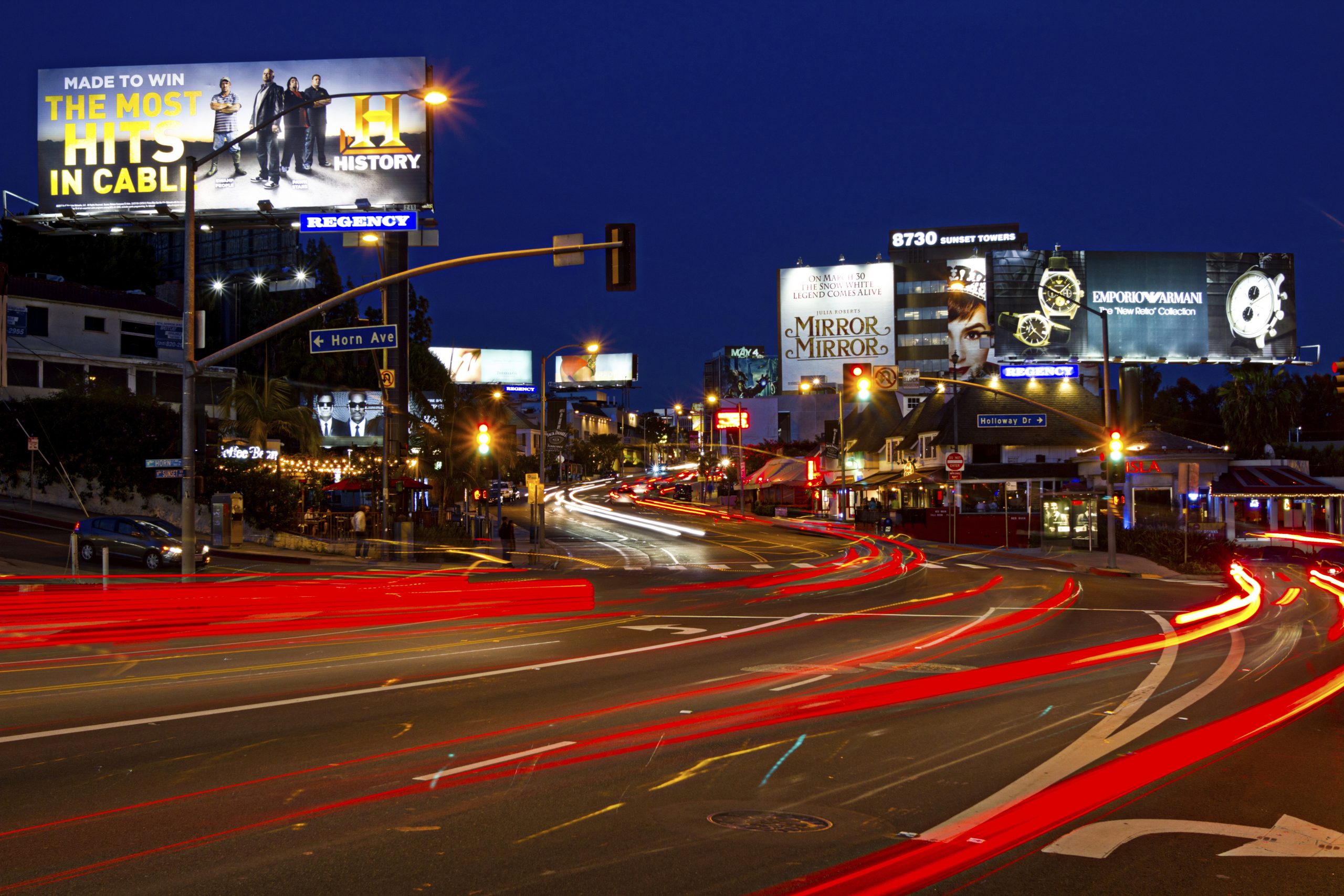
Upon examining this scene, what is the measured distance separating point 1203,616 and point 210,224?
39746 mm

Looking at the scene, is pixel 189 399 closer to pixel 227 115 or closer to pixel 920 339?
pixel 227 115

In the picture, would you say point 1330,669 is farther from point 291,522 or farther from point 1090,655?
point 291,522

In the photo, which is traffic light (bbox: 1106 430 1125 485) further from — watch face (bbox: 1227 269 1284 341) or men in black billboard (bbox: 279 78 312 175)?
watch face (bbox: 1227 269 1284 341)

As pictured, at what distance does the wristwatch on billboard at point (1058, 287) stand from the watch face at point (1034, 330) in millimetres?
731

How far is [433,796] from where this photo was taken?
26.4 ft

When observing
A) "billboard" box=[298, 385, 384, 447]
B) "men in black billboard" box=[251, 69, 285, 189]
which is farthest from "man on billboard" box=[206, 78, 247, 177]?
"billboard" box=[298, 385, 384, 447]

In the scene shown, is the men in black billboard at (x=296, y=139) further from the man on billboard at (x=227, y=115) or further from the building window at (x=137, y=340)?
the building window at (x=137, y=340)

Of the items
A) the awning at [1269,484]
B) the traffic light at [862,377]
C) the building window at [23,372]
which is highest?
the building window at [23,372]

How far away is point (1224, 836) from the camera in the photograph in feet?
23.8

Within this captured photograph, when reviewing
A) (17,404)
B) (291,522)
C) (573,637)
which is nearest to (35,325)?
(17,404)

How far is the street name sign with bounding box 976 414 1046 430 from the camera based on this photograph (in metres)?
65.3

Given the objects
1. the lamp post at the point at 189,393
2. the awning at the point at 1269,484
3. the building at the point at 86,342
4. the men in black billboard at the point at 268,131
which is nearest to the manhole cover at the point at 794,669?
the lamp post at the point at 189,393

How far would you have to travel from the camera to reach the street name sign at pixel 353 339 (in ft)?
94.6

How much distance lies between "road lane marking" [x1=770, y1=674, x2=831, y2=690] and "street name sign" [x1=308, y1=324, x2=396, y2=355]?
1808 centimetres
